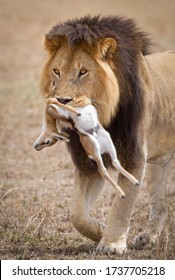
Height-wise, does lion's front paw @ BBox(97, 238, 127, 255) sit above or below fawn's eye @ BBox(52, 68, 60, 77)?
below

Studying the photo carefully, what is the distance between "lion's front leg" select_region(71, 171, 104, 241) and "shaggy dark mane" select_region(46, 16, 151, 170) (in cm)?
10

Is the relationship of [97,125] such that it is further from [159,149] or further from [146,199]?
[146,199]

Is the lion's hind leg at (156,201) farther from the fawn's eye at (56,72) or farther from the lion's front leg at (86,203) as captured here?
the fawn's eye at (56,72)

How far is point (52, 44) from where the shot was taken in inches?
225

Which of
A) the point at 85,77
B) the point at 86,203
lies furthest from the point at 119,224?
the point at 85,77

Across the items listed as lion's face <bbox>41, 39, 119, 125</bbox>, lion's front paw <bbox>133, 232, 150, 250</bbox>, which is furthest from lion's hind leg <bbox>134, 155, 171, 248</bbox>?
lion's face <bbox>41, 39, 119, 125</bbox>

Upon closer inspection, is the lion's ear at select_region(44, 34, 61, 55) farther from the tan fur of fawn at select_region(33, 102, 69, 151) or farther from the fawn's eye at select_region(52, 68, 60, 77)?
the tan fur of fawn at select_region(33, 102, 69, 151)

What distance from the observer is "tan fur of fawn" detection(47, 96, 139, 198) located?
208 inches

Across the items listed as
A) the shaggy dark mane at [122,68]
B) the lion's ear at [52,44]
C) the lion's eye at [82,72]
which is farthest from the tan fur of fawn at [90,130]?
the lion's ear at [52,44]

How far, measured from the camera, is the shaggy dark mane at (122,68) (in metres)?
5.62

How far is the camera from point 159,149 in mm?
6473

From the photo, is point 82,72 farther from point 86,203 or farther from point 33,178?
point 33,178

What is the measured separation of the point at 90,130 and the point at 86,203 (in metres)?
0.70
